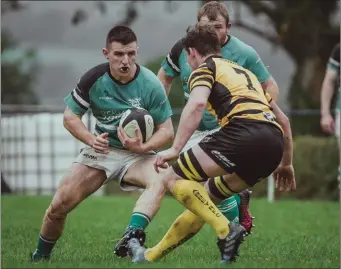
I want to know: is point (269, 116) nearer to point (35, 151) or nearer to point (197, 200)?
point (197, 200)

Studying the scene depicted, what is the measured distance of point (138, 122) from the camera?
26.0 ft

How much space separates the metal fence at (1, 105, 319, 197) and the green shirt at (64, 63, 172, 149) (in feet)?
40.1

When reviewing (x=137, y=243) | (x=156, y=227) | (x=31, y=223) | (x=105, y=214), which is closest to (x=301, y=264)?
(x=137, y=243)

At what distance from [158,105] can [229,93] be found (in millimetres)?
1192

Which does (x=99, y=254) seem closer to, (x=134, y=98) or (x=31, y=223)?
(x=134, y=98)

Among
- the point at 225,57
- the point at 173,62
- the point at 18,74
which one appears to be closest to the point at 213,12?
the point at 225,57

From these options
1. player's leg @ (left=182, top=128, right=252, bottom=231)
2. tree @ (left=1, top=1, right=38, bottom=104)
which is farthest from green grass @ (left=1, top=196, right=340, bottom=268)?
tree @ (left=1, top=1, right=38, bottom=104)

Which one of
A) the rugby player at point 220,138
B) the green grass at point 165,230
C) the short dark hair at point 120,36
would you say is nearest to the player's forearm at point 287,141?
the rugby player at point 220,138

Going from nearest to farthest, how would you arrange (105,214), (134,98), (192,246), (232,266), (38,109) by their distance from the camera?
1. (232,266)
2. (134,98)
3. (192,246)
4. (105,214)
5. (38,109)

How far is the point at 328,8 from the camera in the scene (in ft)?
79.9

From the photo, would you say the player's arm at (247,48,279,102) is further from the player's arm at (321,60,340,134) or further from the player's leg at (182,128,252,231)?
the player's arm at (321,60,340,134)

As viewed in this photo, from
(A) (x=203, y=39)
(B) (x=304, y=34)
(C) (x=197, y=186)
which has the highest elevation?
(A) (x=203, y=39)

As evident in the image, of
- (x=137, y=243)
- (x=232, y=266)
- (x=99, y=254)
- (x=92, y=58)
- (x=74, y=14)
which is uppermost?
(x=232, y=266)

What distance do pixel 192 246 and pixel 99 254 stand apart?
137cm
